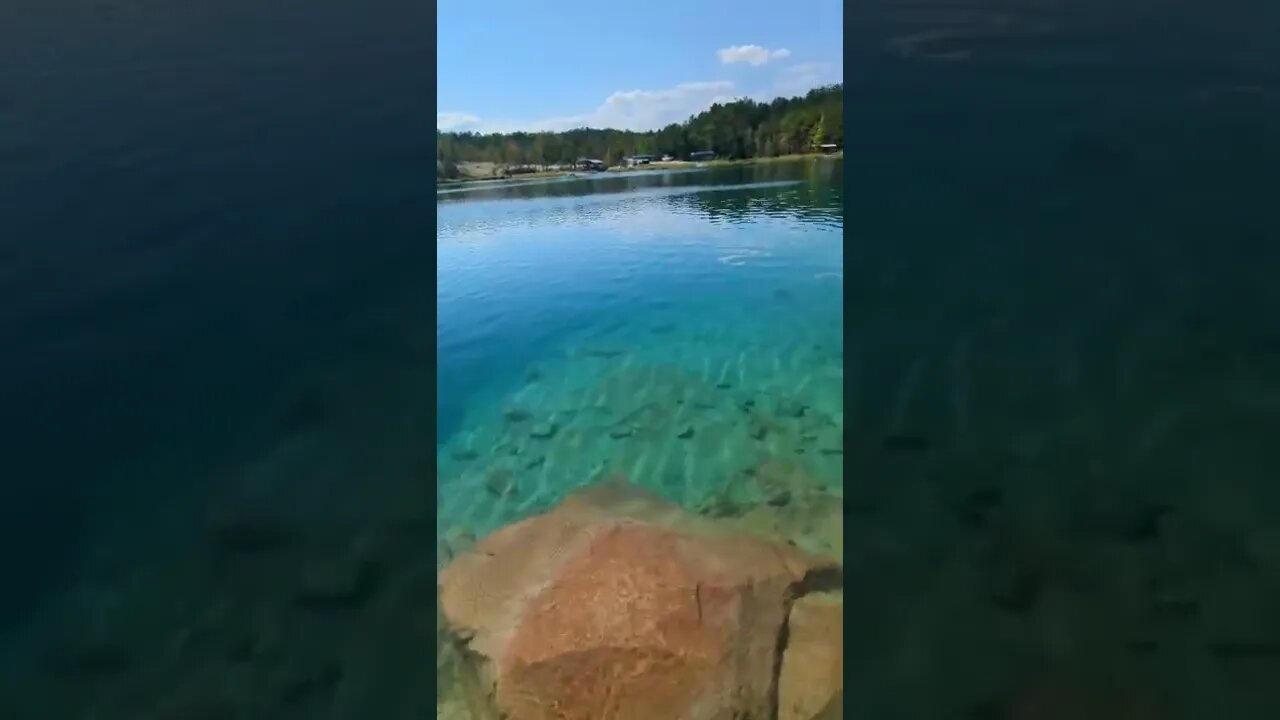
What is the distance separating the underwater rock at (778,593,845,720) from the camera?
2.39 m

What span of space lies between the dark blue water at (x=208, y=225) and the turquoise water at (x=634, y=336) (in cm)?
26

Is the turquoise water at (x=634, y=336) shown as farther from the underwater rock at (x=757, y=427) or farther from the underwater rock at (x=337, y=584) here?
the underwater rock at (x=337, y=584)

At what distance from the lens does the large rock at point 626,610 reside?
2.41m

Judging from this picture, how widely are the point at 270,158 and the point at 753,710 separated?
2.46 m

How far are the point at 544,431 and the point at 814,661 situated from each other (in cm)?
125

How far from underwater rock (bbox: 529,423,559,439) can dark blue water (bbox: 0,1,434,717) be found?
0.40 metres

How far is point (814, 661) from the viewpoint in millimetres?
2453

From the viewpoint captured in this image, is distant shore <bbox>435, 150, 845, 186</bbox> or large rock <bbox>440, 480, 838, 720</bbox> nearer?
large rock <bbox>440, 480, 838, 720</bbox>
